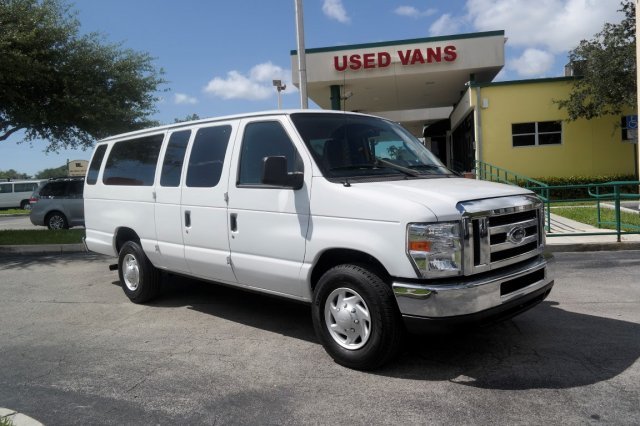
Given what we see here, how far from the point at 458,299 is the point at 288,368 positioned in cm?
154

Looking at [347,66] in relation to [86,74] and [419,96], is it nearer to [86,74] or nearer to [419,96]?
[419,96]

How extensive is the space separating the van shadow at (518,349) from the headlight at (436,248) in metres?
0.52

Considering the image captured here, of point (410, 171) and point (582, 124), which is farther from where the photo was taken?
point (582, 124)

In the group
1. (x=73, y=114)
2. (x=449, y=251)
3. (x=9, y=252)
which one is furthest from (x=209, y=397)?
(x=73, y=114)

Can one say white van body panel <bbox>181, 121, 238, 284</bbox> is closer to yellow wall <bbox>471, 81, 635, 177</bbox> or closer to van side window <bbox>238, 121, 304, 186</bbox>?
van side window <bbox>238, 121, 304, 186</bbox>

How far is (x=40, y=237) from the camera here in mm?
13289

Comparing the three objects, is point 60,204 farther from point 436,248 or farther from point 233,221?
point 436,248

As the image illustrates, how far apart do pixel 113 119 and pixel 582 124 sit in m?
15.4

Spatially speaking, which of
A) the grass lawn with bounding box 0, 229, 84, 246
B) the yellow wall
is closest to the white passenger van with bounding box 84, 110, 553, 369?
the grass lawn with bounding box 0, 229, 84, 246

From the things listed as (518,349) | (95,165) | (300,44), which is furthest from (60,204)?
(518,349)

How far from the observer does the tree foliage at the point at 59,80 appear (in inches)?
489

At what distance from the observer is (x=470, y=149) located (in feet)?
69.6

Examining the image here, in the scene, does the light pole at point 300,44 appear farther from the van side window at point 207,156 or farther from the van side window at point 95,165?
the van side window at point 207,156

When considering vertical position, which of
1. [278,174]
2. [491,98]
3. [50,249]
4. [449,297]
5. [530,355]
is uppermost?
[491,98]
